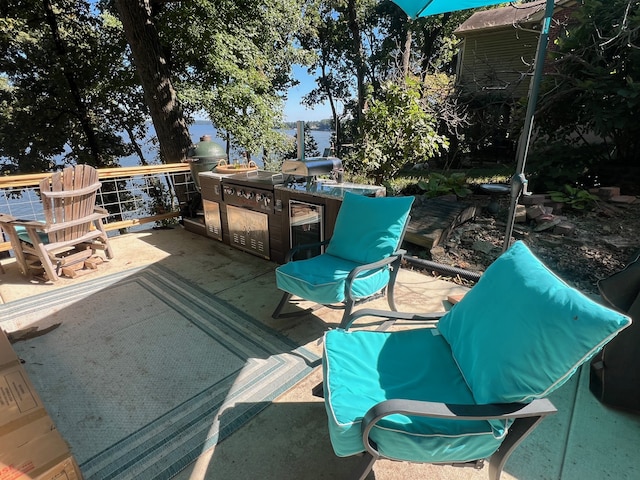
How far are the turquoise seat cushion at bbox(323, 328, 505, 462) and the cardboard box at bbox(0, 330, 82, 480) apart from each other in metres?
1.03

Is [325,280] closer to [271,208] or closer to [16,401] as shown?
[271,208]

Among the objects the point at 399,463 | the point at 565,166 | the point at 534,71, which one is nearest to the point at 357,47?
the point at 565,166

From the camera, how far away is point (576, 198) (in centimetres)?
488

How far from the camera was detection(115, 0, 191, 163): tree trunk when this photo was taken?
18.1 feet

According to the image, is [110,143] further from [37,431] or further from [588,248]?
[588,248]

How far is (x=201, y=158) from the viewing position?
14.7 feet

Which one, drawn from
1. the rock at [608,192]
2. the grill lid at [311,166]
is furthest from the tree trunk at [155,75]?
the rock at [608,192]

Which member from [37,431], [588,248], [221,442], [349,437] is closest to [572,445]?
[349,437]

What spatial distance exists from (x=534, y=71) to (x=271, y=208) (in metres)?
2.40

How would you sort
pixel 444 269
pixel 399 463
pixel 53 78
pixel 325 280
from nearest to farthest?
pixel 399 463
pixel 325 280
pixel 444 269
pixel 53 78

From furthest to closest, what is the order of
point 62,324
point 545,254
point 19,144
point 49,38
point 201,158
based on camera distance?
point 19,144 < point 49,38 < point 201,158 < point 545,254 < point 62,324

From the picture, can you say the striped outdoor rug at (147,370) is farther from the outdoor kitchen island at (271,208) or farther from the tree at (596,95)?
the tree at (596,95)

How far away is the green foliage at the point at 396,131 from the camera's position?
15.1 feet

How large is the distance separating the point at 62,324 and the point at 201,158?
2.55 meters
